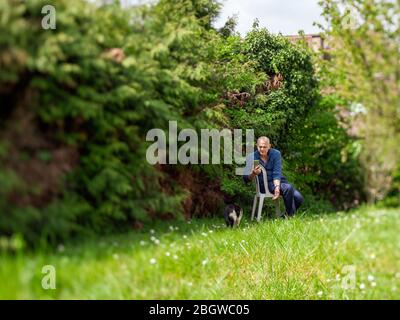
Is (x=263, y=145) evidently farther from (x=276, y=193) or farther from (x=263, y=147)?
(x=276, y=193)

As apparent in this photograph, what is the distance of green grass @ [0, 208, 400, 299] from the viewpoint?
6.49 ft

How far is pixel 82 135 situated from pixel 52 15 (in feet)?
1.32

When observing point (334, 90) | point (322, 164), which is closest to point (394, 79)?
A: point (334, 90)

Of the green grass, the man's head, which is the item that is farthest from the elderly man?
the green grass

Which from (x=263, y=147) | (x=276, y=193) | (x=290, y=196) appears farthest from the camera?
(x=290, y=196)

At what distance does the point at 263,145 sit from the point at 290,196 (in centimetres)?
47

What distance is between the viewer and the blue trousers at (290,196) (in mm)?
3564

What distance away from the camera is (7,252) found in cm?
179

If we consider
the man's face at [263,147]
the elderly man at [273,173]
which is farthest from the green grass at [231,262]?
the man's face at [263,147]

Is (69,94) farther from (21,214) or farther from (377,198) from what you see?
(377,198)

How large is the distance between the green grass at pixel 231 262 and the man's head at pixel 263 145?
0.43 meters

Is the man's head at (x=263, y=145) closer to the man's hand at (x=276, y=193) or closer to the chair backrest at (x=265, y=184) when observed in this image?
the chair backrest at (x=265, y=184)

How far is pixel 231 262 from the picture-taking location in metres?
3.55

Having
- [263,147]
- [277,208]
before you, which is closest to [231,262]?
[277,208]
